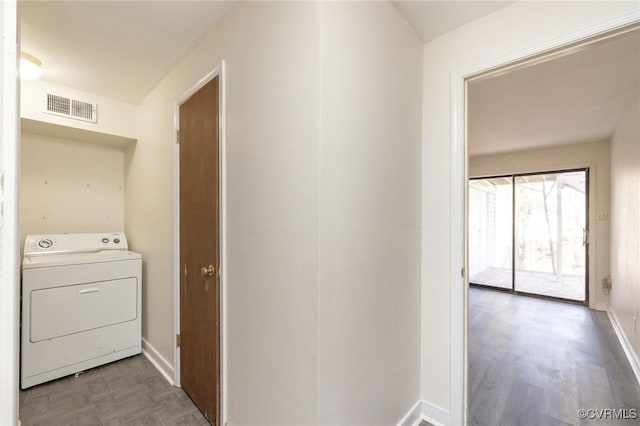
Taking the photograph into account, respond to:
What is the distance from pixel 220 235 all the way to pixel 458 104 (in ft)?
5.11

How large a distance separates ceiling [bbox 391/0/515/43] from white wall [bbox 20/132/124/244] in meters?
3.11

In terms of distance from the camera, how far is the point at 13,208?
0.58 m

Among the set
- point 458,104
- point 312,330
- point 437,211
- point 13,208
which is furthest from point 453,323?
point 13,208

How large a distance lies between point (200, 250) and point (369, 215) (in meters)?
1.13

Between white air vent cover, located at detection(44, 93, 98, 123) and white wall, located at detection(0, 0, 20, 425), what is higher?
white air vent cover, located at detection(44, 93, 98, 123)

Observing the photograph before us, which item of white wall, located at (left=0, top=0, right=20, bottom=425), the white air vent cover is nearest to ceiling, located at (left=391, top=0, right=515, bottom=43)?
white wall, located at (left=0, top=0, right=20, bottom=425)

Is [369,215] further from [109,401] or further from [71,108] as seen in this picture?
[71,108]

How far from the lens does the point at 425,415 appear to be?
1699 mm

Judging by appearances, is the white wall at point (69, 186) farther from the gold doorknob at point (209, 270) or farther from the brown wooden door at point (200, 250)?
the gold doorknob at point (209, 270)

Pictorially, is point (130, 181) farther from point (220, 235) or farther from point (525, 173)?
point (525, 173)

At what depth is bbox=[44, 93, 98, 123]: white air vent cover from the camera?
2.27m

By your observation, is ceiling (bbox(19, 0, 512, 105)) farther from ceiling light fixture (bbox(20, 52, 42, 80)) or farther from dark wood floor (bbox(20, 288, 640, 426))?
dark wood floor (bbox(20, 288, 640, 426))

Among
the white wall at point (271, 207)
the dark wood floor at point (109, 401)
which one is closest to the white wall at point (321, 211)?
the white wall at point (271, 207)
